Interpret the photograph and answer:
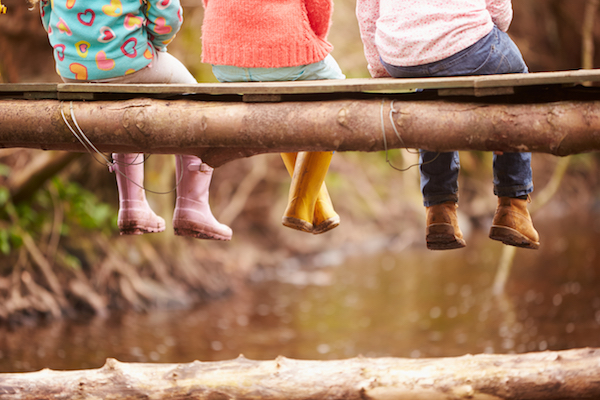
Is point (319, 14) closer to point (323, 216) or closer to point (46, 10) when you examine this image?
point (323, 216)

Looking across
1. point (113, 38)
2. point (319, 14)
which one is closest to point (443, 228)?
point (319, 14)

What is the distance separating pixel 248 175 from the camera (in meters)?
9.02

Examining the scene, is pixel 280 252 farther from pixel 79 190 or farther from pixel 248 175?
pixel 79 190

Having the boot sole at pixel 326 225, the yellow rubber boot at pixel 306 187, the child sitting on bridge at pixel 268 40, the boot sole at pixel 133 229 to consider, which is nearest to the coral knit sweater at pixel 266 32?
the child sitting on bridge at pixel 268 40

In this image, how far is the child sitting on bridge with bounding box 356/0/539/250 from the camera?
2047 millimetres

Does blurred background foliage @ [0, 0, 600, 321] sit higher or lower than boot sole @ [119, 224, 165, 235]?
higher

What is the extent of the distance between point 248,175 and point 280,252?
1.29 metres

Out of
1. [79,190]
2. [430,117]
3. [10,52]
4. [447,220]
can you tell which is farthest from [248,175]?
[430,117]

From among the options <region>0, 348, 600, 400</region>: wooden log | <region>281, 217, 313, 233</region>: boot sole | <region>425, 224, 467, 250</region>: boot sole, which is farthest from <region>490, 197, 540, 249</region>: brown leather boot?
<region>281, 217, 313, 233</region>: boot sole

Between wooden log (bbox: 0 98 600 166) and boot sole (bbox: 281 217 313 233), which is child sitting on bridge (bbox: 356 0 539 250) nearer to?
wooden log (bbox: 0 98 600 166)

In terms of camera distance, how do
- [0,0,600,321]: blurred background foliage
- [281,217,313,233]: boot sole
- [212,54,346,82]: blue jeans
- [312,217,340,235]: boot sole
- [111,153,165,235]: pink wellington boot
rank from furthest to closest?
[0,0,600,321]: blurred background foliage, [111,153,165,235]: pink wellington boot, [312,217,340,235]: boot sole, [281,217,313,233]: boot sole, [212,54,346,82]: blue jeans

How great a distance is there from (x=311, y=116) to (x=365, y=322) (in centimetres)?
359

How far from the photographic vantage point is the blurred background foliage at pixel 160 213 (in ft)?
17.4

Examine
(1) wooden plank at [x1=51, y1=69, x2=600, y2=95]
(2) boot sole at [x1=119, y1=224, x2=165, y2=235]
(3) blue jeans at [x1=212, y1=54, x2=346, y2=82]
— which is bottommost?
(2) boot sole at [x1=119, y1=224, x2=165, y2=235]
